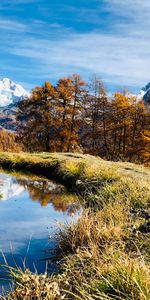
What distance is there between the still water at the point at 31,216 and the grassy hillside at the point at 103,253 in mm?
521

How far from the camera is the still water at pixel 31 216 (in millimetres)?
8938

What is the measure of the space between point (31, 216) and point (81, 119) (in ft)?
119

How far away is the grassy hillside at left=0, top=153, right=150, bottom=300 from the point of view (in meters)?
5.55

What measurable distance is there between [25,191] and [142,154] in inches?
1094

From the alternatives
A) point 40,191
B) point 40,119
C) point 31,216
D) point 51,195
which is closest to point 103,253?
point 31,216

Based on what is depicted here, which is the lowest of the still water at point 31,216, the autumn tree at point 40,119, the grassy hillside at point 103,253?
the still water at point 31,216

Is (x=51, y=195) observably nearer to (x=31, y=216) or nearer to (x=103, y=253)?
(x=31, y=216)

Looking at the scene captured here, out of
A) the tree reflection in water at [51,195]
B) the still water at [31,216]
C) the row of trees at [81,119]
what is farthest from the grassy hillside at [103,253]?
the row of trees at [81,119]

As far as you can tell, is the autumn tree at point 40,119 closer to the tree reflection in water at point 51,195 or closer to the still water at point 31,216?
the still water at point 31,216

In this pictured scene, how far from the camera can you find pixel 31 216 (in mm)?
12648

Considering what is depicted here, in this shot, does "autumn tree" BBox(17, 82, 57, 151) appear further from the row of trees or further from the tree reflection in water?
the tree reflection in water

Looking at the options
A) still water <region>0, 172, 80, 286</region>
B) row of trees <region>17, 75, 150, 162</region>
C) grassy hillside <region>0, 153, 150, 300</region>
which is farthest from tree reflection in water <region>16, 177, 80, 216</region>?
row of trees <region>17, 75, 150, 162</region>

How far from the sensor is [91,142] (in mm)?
50125

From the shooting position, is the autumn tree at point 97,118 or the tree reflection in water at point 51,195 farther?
the autumn tree at point 97,118
